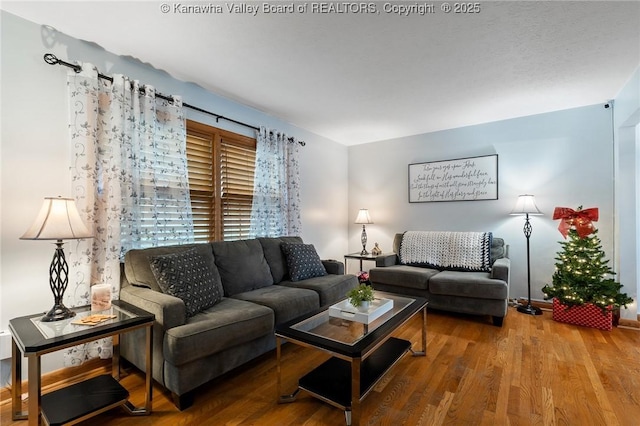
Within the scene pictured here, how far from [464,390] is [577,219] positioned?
8.70 feet

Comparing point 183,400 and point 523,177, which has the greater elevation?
point 523,177

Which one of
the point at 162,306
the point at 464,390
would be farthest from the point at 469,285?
the point at 162,306

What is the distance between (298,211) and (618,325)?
366 cm

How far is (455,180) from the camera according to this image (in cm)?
433

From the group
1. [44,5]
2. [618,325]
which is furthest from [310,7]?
[618,325]

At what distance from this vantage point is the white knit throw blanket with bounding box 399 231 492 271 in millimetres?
3689

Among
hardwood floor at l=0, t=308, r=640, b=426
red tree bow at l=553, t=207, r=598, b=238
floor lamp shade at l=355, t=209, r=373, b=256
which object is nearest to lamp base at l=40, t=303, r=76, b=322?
hardwood floor at l=0, t=308, r=640, b=426

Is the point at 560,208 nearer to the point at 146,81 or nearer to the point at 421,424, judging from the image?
the point at 421,424

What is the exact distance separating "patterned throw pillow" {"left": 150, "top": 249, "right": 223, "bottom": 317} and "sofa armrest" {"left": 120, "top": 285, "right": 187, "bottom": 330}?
10cm

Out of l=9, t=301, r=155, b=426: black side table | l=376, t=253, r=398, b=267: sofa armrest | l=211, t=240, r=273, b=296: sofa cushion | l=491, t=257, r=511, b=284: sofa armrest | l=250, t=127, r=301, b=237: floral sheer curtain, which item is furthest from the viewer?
l=376, t=253, r=398, b=267: sofa armrest

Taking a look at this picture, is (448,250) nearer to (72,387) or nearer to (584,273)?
(584,273)

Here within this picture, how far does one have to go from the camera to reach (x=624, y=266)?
10.3 feet

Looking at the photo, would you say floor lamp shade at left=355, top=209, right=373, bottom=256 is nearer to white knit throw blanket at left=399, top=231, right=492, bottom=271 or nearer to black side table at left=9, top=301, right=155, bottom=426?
white knit throw blanket at left=399, top=231, right=492, bottom=271

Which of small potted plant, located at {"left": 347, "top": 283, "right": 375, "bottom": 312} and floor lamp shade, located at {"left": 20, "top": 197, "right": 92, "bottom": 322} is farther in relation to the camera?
small potted plant, located at {"left": 347, "top": 283, "right": 375, "bottom": 312}
